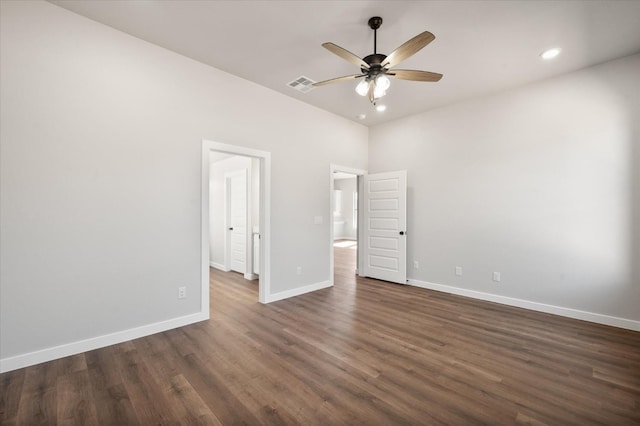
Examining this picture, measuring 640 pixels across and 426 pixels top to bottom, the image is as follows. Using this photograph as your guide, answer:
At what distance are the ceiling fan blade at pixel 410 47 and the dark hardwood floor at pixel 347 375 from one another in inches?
106

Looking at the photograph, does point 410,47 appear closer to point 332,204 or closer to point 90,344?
point 332,204

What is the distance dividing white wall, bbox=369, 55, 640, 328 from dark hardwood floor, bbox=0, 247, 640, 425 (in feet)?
2.06

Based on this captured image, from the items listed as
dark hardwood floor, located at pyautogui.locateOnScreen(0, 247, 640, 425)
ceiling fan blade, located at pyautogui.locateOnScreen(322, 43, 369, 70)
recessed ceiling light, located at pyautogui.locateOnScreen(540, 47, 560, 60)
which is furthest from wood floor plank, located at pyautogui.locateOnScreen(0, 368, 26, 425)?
recessed ceiling light, located at pyautogui.locateOnScreen(540, 47, 560, 60)

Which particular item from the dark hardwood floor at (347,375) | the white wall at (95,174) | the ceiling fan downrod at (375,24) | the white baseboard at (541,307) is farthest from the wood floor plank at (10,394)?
the white baseboard at (541,307)

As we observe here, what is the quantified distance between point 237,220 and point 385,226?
3.16 metres

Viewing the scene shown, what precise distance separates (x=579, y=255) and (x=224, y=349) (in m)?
4.41

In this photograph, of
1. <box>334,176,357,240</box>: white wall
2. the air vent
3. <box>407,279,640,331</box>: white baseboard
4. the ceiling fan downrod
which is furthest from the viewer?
<box>334,176,357,240</box>: white wall

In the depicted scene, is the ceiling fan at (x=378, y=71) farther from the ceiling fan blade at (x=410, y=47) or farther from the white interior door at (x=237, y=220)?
the white interior door at (x=237, y=220)

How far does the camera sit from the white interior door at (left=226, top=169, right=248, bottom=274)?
577cm

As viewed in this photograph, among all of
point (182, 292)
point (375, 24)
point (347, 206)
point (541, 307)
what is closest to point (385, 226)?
A: point (541, 307)

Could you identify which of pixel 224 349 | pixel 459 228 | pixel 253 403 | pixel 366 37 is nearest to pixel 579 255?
pixel 459 228

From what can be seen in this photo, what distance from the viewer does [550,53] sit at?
10.3ft

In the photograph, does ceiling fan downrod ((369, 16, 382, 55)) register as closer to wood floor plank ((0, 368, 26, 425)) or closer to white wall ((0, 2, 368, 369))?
white wall ((0, 2, 368, 369))

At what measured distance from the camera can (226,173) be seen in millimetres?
6328
